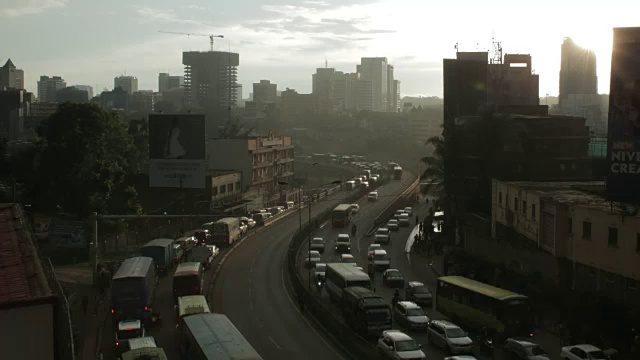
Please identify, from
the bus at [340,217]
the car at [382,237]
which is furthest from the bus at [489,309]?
the bus at [340,217]

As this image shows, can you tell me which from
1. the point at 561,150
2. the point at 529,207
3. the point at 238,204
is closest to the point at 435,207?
the point at 238,204

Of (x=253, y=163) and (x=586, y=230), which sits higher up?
(x=586, y=230)

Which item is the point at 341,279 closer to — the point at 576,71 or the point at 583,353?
the point at 583,353

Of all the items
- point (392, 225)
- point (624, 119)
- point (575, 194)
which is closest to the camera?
point (624, 119)

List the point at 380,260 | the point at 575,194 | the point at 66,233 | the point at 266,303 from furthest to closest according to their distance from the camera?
the point at 380,260 → the point at 66,233 → the point at 266,303 → the point at 575,194

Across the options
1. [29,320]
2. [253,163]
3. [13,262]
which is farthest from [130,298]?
[253,163]

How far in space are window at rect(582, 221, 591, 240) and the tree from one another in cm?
2721

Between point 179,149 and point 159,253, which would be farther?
point 179,149

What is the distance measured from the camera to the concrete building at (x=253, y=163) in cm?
7125

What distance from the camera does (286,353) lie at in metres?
24.5

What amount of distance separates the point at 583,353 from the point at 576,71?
153 m

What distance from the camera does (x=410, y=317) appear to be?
2661 cm

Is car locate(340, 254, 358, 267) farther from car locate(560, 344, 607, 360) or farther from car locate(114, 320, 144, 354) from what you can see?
car locate(560, 344, 607, 360)

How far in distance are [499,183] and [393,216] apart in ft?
82.7
